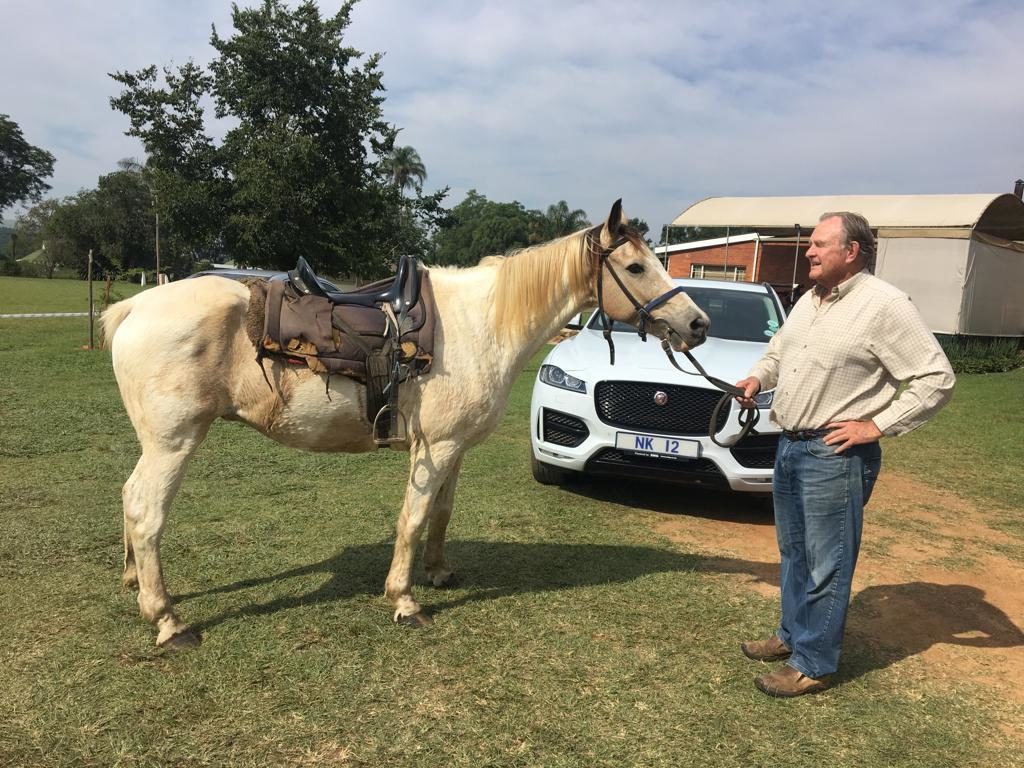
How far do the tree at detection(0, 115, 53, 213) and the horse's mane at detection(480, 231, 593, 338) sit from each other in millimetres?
85933

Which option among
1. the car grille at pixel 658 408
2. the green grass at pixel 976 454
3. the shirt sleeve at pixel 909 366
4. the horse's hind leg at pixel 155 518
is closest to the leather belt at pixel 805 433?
the shirt sleeve at pixel 909 366

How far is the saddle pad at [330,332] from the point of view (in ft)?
10.0

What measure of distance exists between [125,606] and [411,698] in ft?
5.46

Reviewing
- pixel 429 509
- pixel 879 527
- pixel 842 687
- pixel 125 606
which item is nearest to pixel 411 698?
pixel 429 509

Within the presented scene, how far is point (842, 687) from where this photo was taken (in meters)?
2.95

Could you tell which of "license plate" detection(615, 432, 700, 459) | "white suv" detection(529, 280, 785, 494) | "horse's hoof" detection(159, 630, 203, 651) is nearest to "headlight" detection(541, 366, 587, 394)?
"white suv" detection(529, 280, 785, 494)

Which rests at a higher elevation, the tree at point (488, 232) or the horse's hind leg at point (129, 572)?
the tree at point (488, 232)

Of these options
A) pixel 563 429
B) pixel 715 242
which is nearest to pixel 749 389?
pixel 563 429

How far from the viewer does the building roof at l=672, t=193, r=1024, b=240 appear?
A: 16844 mm

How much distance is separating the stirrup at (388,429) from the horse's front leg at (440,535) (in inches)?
20.2

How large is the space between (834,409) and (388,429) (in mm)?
2030

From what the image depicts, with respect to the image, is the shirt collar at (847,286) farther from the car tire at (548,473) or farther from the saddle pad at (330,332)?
the car tire at (548,473)

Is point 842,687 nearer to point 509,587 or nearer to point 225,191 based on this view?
point 509,587

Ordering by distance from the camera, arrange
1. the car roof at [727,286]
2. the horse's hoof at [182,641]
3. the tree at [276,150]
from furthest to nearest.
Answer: the tree at [276,150] < the car roof at [727,286] < the horse's hoof at [182,641]
